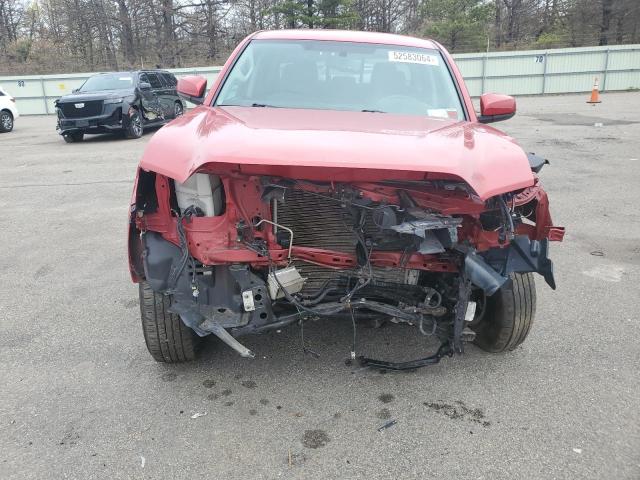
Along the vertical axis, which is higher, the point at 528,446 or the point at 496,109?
the point at 496,109

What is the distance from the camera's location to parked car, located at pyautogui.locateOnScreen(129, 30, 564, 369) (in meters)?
2.36

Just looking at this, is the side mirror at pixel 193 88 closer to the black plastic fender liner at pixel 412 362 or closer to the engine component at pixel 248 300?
the engine component at pixel 248 300

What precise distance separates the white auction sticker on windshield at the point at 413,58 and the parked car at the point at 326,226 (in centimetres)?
111

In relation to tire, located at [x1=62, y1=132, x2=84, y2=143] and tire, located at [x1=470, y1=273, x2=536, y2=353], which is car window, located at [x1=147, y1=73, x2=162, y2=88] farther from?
tire, located at [x1=470, y1=273, x2=536, y2=353]

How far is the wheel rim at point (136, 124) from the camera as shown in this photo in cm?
1367

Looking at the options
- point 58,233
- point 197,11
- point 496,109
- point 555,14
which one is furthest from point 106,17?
point 496,109

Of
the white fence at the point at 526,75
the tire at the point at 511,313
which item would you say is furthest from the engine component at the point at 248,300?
the white fence at the point at 526,75

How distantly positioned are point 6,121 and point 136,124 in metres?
6.25

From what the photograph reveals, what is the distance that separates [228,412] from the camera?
2.73m

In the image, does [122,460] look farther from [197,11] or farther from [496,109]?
[197,11]

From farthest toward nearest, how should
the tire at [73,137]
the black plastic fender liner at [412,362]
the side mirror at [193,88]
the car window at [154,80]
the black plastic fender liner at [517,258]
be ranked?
the car window at [154,80] → the tire at [73,137] → the side mirror at [193,88] → the black plastic fender liner at [412,362] → the black plastic fender liner at [517,258]

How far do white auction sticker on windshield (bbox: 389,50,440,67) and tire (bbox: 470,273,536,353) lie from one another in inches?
73.4

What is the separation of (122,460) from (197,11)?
4191 cm

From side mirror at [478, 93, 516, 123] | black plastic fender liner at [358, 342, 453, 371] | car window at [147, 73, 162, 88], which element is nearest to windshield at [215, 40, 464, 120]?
side mirror at [478, 93, 516, 123]
